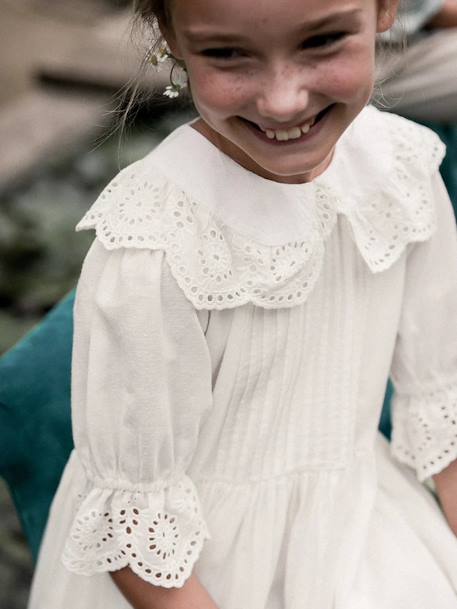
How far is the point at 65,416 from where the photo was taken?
166cm

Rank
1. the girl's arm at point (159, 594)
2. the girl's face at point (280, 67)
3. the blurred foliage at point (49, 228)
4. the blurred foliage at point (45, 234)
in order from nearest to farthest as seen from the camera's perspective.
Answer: the girl's face at point (280, 67) → the girl's arm at point (159, 594) → the blurred foliage at point (45, 234) → the blurred foliage at point (49, 228)

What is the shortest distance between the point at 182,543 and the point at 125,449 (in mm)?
142

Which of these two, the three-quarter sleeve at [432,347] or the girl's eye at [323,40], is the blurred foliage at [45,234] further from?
the girl's eye at [323,40]

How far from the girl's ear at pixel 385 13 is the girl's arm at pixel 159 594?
712 millimetres

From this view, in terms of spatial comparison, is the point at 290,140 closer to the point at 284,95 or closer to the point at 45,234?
the point at 284,95

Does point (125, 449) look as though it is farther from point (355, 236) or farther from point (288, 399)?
point (355, 236)

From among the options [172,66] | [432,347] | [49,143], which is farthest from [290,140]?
[49,143]

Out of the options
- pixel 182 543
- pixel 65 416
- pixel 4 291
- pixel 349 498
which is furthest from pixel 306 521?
pixel 4 291

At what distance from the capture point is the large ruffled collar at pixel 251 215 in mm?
1248

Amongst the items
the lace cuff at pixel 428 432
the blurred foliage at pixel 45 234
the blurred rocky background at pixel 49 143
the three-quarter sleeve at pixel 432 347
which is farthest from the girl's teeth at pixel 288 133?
the blurred foliage at pixel 45 234

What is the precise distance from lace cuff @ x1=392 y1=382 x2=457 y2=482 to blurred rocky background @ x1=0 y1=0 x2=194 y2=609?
45.9 inches

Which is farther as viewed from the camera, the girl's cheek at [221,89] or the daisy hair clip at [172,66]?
the daisy hair clip at [172,66]

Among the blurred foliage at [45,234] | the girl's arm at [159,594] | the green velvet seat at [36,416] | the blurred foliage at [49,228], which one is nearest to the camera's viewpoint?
the girl's arm at [159,594]

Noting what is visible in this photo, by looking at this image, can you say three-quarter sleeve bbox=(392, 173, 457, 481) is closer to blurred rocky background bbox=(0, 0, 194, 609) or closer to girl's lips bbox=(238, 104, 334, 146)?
girl's lips bbox=(238, 104, 334, 146)
